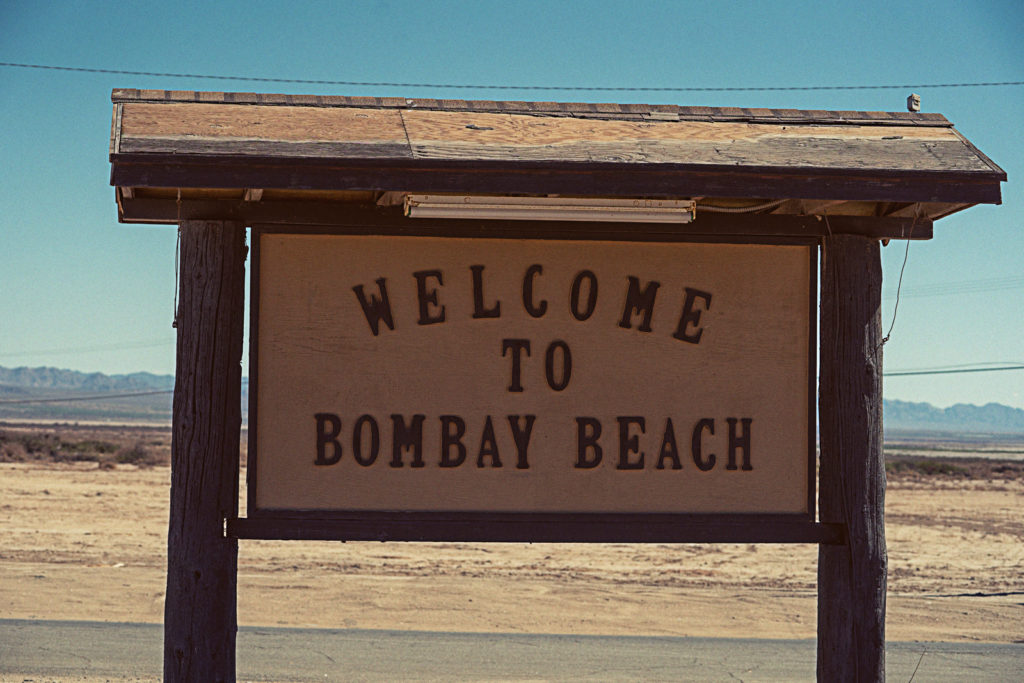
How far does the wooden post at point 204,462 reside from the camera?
4.79m

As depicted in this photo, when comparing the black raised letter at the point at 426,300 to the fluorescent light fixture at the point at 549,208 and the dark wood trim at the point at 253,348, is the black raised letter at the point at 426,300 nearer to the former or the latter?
the fluorescent light fixture at the point at 549,208

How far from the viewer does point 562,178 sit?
4480 mm

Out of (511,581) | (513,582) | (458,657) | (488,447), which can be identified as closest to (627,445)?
(488,447)

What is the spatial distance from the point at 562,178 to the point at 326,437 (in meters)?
1.54

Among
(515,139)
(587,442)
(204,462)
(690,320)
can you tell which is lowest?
(204,462)

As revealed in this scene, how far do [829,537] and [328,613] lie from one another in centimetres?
1011

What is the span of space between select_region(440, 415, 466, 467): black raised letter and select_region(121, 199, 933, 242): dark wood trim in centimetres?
82

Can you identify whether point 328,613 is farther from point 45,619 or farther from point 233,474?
point 233,474

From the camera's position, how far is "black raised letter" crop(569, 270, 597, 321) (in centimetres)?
513

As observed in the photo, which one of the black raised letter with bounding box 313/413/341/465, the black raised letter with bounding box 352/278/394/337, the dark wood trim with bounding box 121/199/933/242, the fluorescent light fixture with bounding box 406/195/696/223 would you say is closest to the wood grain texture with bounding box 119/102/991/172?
the fluorescent light fixture with bounding box 406/195/696/223

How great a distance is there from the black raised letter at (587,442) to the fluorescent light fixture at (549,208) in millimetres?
912

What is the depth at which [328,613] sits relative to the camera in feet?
46.6

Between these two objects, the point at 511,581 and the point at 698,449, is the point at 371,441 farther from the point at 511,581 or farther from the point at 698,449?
the point at 511,581

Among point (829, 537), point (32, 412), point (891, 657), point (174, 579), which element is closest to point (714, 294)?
point (829, 537)
